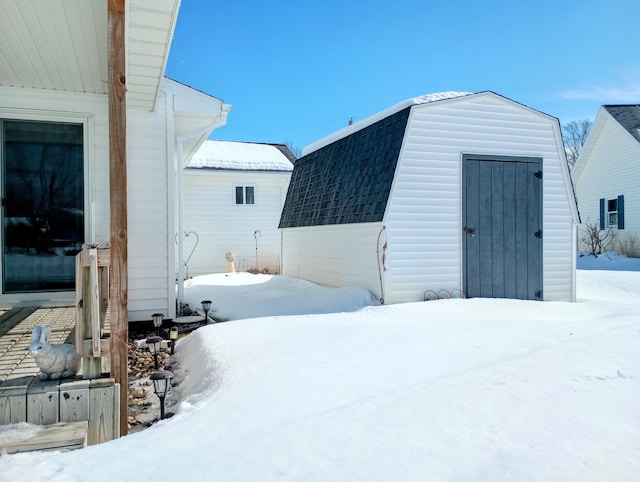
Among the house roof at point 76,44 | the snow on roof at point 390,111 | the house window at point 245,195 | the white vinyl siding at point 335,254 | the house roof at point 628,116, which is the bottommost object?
the white vinyl siding at point 335,254

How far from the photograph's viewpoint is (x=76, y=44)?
3.87 metres

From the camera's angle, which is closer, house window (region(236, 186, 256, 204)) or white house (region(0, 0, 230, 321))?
white house (region(0, 0, 230, 321))

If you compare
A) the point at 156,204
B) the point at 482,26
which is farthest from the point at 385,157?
the point at 482,26

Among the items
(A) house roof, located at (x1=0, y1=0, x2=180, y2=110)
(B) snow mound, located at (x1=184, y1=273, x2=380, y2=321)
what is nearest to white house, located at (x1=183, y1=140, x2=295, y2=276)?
(B) snow mound, located at (x1=184, y1=273, x2=380, y2=321)

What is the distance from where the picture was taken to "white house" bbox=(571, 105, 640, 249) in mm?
14031

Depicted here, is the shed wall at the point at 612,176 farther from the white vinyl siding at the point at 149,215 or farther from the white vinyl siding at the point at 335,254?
the white vinyl siding at the point at 149,215

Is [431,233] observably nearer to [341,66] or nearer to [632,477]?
[632,477]

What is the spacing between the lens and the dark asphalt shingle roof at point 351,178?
6.58 metres

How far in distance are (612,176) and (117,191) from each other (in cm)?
1659

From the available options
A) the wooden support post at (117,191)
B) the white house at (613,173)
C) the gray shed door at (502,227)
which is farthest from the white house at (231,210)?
the white house at (613,173)

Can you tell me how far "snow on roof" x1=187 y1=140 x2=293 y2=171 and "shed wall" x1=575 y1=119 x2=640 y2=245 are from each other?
1050 centimetres

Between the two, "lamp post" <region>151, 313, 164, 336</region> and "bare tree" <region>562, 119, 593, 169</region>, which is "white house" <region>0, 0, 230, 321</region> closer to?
"lamp post" <region>151, 313, 164, 336</region>

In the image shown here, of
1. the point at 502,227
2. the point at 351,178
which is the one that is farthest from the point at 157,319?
the point at 502,227

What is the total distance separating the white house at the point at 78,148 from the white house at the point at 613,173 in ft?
44.1
